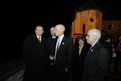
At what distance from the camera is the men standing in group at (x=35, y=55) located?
16.4 ft

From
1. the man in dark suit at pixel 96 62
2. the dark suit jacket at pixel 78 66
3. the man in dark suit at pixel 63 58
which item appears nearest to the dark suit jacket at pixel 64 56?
the man in dark suit at pixel 63 58

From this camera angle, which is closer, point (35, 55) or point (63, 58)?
point (63, 58)

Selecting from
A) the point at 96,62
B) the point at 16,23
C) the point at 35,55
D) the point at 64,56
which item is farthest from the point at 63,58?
the point at 16,23

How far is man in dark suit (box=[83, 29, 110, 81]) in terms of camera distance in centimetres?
284

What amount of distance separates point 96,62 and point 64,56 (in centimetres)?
139

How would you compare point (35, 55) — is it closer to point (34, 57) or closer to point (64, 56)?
point (34, 57)

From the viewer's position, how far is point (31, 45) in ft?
16.6

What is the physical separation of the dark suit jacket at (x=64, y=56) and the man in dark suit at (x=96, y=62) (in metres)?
1.11

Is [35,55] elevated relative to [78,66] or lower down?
elevated

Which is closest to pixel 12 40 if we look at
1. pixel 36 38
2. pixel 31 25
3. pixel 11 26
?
pixel 11 26

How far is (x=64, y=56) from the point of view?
427cm

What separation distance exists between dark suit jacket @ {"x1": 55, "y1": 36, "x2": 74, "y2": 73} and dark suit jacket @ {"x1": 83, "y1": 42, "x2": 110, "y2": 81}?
1108mm

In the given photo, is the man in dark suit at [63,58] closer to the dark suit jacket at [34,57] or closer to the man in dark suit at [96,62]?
the dark suit jacket at [34,57]

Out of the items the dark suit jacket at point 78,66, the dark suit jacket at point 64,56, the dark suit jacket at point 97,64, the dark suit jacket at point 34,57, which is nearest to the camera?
the dark suit jacket at point 97,64
